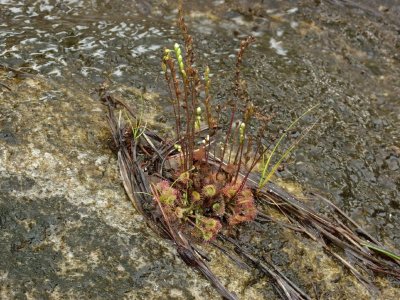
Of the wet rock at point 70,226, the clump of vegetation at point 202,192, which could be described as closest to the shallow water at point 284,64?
the wet rock at point 70,226

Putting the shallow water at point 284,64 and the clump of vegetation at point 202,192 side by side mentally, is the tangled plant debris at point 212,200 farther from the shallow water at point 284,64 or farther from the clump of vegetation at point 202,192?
the shallow water at point 284,64

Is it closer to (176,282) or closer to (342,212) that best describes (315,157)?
(342,212)

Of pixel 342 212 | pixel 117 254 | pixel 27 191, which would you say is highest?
pixel 27 191

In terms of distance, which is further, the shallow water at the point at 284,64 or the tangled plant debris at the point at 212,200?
the shallow water at the point at 284,64

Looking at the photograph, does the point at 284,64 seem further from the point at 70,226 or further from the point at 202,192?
the point at 70,226

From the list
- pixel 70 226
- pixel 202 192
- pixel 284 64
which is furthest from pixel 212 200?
pixel 284 64

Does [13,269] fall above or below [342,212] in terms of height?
above

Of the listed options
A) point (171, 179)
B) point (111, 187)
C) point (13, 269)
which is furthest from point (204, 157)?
point (13, 269)
